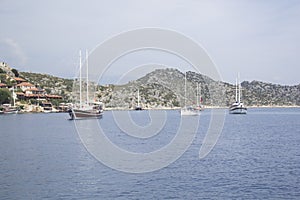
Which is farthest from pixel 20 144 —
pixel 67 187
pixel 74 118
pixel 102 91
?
pixel 102 91

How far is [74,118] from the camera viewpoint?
92.6m

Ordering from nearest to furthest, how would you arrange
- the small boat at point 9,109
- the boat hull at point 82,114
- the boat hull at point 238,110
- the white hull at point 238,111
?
the boat hull at point 82,114, the small boat at point 9,109, the boat hull at point 238,110, the white hull at point 238,111

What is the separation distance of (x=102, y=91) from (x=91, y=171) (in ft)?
507

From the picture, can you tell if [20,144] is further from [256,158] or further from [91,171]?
[256,158]

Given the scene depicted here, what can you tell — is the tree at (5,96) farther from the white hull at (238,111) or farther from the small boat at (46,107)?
the white hull at (238,111)

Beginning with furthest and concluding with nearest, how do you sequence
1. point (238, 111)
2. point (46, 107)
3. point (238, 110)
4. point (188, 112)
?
point (46, 107) < point (238, 111) < point (238, 110) < point (188, 112)

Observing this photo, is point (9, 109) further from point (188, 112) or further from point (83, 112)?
point (188, 112)

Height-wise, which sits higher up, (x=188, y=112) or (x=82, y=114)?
(x=188, y=112)

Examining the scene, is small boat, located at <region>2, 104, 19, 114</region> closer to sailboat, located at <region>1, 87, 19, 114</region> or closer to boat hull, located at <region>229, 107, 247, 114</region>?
sailboat, located at <region>1, 87, 19, 114</region>

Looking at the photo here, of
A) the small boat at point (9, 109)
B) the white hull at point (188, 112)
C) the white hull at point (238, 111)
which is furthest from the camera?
the white hull at point (238, 111)

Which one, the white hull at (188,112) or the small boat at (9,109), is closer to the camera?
the white hull at (188,112)

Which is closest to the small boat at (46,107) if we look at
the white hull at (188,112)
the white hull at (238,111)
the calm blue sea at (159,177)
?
the white hull at (188,112)

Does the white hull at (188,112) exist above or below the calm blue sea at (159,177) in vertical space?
above

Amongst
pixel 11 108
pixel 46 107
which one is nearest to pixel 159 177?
pixel 11 108
